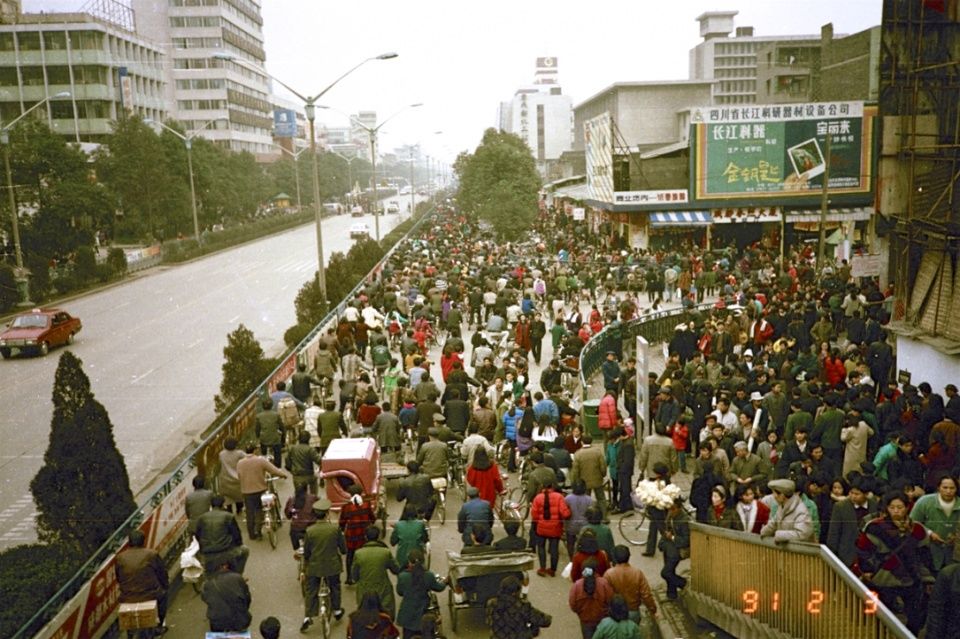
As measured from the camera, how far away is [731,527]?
910 centimetres

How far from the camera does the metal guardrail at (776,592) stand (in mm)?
6566

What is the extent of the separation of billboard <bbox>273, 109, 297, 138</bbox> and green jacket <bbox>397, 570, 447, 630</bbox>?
126930mm

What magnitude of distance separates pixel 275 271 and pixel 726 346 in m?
36.4

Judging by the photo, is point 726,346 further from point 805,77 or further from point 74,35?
point 805,77

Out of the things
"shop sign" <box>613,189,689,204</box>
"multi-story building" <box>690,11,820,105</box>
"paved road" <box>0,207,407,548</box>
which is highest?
"multi-story building" <box>690,11,820,105</box>

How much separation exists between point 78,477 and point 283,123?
417ft

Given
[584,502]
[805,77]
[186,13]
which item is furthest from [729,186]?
[186,13]

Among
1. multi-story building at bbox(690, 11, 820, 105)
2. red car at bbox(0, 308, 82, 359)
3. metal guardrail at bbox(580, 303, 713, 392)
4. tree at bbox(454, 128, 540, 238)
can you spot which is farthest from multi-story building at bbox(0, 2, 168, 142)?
multi-story building at bbox(690, 11, 820, 105)

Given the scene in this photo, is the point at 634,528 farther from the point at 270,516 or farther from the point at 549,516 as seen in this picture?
the point at 270,516

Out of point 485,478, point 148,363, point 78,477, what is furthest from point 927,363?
point 148,363

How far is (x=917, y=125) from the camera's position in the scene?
61.2 ft

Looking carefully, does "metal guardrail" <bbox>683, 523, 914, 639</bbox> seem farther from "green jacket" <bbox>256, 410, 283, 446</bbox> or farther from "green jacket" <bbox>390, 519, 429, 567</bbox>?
"green jacket" <bbox>256, 410, 283, 446</bbox>

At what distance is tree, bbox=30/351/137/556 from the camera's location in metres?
9.78

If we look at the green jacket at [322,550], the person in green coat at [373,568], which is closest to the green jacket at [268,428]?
the green jacket at [322,550]
